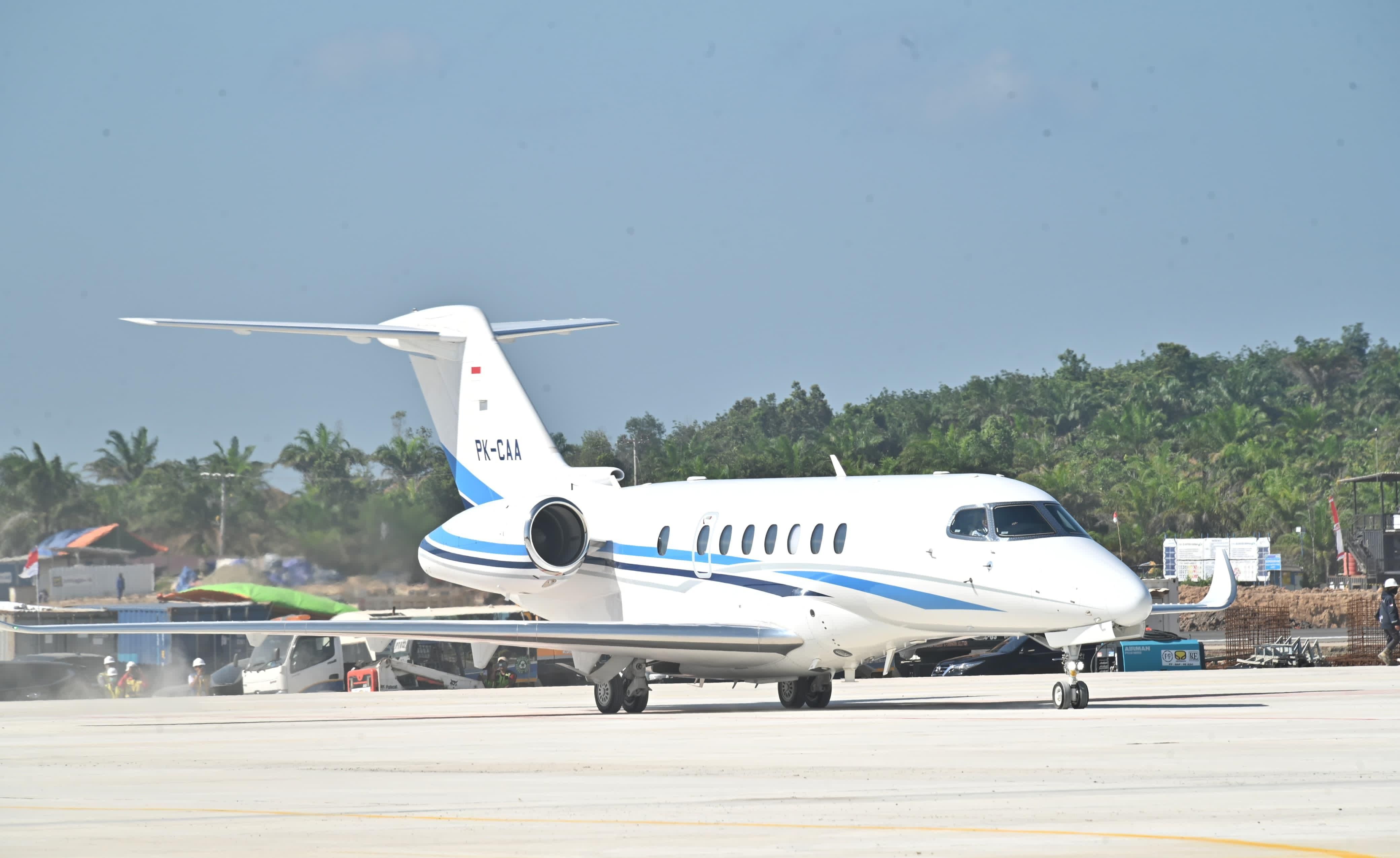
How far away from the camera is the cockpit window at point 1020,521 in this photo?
19.6 m

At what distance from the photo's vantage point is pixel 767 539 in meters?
21.9

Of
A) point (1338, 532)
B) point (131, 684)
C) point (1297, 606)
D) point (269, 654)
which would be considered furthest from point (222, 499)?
point (1338, 532)

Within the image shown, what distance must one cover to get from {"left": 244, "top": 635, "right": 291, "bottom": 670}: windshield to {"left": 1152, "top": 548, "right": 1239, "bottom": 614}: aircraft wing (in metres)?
24.7

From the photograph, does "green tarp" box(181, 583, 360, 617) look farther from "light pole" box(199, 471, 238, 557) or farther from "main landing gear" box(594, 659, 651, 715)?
"main landing gear" box(594, 659, 651, 715)

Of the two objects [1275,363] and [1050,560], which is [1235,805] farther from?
[1275,363]

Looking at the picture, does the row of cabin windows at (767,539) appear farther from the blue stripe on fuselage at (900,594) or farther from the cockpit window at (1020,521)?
the cockpit window at (1020,521)

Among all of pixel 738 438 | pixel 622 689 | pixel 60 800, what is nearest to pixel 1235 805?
pixel 60 800

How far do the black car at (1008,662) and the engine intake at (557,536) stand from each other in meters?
13.4

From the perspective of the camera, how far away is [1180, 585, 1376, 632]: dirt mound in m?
63.6

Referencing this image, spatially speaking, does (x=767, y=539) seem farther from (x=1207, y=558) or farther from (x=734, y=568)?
(x=1207, y=558)

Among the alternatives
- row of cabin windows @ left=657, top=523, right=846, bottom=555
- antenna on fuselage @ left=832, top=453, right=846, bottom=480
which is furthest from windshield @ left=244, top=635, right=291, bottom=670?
antenna on fuselage @ left=832, top=453, right=846, bottom=480

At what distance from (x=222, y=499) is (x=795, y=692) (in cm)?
1943

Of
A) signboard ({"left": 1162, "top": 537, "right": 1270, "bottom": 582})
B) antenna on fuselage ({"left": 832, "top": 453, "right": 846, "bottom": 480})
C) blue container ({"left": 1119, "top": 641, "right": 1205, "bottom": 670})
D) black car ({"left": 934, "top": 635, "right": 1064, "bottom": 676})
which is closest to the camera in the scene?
antenna on fuselage ({"left": 832, "top": 453, "right": 846, "bottom": 480})

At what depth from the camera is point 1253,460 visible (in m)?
88.9
